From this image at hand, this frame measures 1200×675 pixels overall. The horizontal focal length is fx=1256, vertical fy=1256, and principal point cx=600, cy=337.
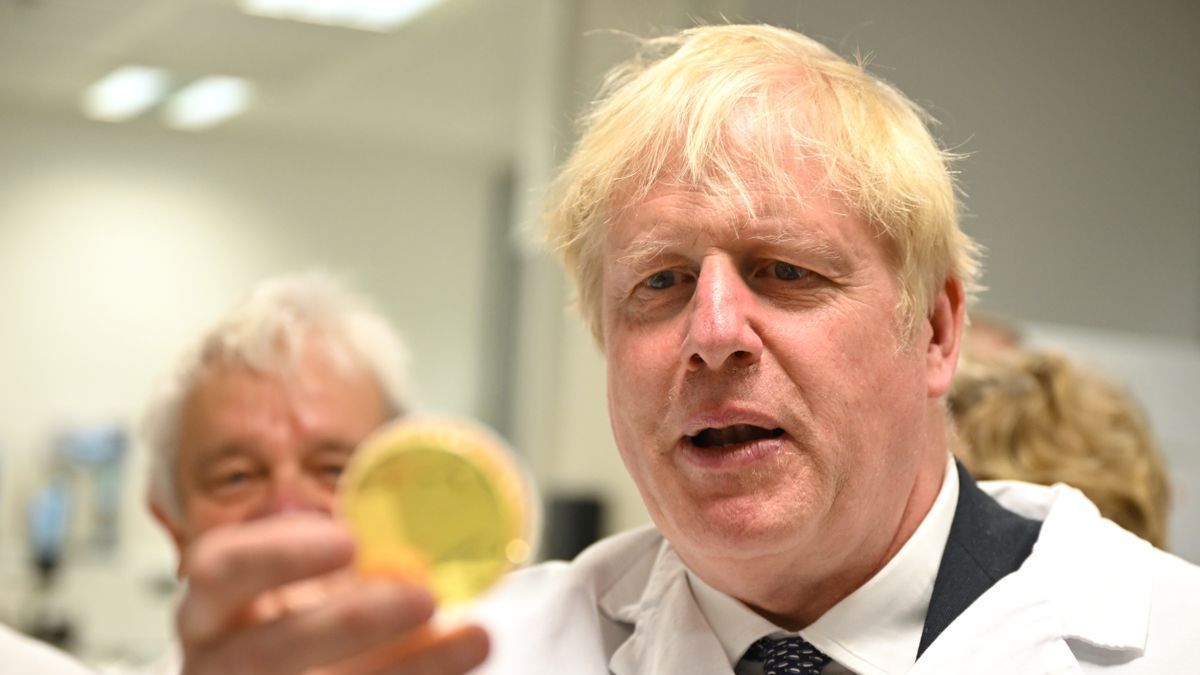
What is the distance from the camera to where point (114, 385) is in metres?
5.83

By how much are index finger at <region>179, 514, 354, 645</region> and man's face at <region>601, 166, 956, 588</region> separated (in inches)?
19.4

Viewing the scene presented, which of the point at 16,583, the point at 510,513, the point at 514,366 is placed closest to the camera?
the point at 510,513

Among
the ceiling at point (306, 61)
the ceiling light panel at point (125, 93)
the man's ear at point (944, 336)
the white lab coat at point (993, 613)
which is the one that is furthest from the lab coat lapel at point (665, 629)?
the ceiling light panel at point (125, 93)

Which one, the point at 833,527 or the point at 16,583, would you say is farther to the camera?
the point at 16,583

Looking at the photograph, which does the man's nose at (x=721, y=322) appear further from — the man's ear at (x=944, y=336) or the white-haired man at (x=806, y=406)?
the man's ear at (x=944, y=336)

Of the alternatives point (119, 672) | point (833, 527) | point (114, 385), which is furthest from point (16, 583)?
point (833, 527)

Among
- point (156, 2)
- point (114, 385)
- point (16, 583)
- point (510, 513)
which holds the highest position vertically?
point (156, 2)

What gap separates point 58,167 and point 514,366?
240 centimetres

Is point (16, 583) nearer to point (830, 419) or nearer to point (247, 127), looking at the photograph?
point (247, 127)

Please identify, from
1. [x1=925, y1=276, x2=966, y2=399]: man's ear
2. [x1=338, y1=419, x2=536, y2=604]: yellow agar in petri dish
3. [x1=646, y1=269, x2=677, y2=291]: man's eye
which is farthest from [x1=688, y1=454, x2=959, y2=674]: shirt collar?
[x1=338, y1=419, x2=536, y2=604]: yellow agar in petri dish

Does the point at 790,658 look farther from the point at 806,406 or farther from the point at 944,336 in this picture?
the point at 944,336

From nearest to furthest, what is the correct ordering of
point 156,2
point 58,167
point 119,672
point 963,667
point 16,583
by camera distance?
point 963,667
point 119,672
point 156,2
point 16,583
point 58,167

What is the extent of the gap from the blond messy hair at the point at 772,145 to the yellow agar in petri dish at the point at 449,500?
44cm

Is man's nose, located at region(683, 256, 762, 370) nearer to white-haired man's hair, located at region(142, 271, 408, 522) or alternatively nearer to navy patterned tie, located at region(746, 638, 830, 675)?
navy patterned tie, located at region(746, 638, 830, 675)
